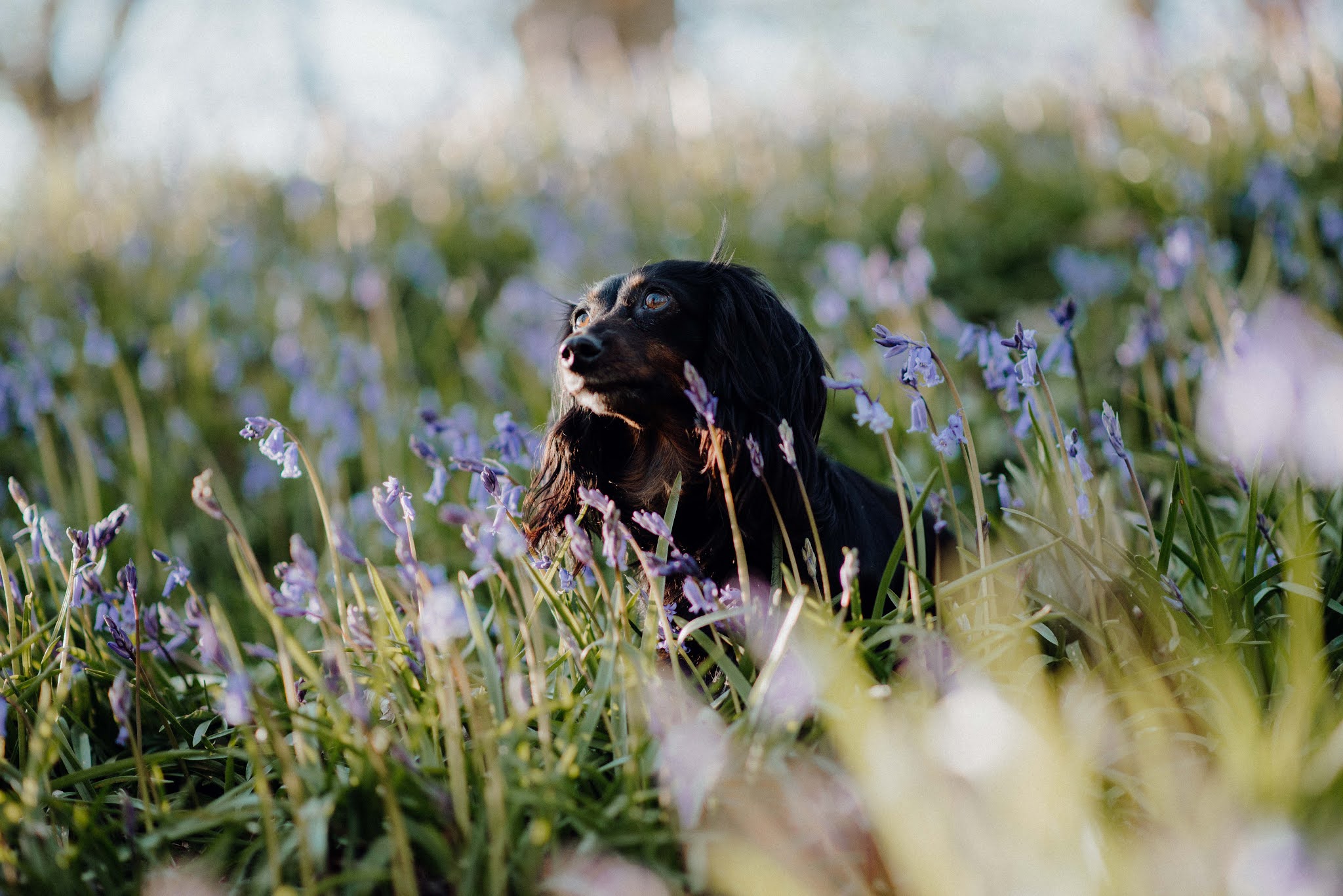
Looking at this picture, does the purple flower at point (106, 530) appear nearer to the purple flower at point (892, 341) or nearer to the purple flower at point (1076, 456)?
the purple flower at point (892, 341)

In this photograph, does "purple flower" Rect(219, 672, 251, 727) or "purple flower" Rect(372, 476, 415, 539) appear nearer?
"purple flower" Rect(219, 672, 251, 727)

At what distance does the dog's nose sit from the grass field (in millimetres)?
285

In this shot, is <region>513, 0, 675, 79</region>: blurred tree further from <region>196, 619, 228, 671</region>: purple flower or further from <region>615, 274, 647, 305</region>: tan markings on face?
<region>196, 619, 228, 671</region>: purple flower

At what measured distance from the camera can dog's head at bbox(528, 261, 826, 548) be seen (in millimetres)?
2100

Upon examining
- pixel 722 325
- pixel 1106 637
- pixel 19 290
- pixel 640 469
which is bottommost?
pixel 1106 637

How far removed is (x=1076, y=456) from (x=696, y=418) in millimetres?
785

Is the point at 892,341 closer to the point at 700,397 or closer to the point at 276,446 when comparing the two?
the point at 700,397

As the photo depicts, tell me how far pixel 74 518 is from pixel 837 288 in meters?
3.29

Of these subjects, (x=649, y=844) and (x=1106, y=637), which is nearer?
(x=649, y=844)

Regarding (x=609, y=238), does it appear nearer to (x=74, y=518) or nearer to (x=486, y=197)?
(x=486, y=197)

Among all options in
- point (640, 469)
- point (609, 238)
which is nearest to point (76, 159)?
point (609, 238)

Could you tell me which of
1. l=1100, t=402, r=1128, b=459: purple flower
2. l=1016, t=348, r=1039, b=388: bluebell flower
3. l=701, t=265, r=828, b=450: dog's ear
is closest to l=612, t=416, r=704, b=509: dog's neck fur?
l=701, t=265, r=828, b=450: dog's ear

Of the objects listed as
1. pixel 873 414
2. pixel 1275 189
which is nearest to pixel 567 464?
pixel 873 414

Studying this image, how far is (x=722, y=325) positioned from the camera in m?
2.27
